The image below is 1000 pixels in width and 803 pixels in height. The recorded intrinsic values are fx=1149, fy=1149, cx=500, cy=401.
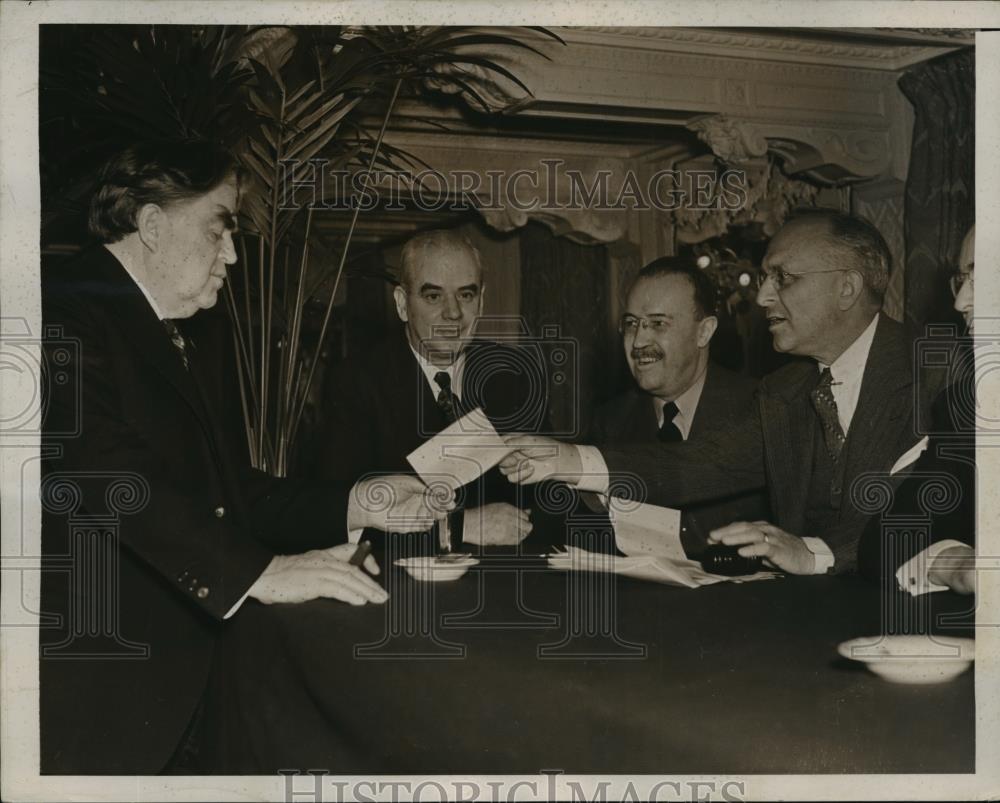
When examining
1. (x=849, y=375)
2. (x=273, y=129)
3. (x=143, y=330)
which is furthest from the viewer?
(x=849, y=375)

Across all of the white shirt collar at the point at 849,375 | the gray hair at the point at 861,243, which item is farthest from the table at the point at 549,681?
the gray hair at the point at 861,243

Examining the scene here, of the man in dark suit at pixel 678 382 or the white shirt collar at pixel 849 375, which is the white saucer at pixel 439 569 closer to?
the man in dark suit at pixel 678 382

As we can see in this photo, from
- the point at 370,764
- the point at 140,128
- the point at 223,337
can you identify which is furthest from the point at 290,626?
the point at 140,128

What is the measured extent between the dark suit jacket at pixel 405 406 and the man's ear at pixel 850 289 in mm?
1062

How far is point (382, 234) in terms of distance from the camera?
3838mm

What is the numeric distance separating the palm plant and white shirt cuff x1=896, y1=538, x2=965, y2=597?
6.94 feet

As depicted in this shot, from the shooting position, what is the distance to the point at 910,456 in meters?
3.94

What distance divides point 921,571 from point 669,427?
100cm

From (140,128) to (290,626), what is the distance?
1.70m

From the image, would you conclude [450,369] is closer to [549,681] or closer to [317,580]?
[317,580]

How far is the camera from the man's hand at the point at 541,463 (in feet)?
12.6

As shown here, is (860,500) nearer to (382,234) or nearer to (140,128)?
(382,234)

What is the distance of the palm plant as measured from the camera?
12.5 feet

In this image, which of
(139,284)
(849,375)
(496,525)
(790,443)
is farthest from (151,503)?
(849,375)
